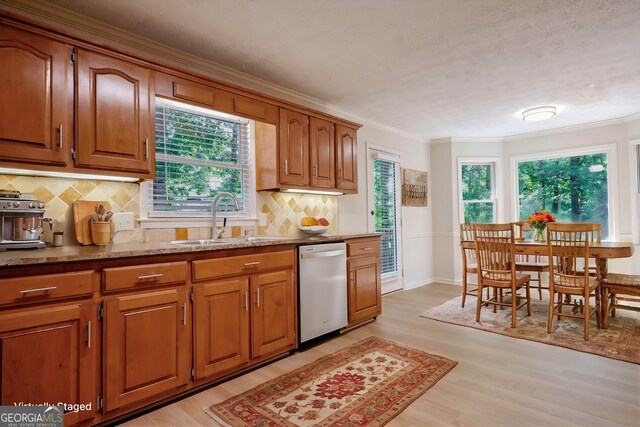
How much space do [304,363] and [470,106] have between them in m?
3.64

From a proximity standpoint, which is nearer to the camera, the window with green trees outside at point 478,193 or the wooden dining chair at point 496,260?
the wooden dining chair at point 496,260

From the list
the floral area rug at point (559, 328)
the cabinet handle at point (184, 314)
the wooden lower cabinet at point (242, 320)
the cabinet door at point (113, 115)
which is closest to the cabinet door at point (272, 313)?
the wooden lower cabinet at point (242, 320)

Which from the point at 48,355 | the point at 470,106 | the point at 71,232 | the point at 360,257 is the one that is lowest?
the point at 48,355

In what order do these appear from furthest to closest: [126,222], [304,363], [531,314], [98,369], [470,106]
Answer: [470,106]
[531,314]
[304,363]
[126,222]
[98,369]

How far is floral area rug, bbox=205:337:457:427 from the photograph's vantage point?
1950 mm

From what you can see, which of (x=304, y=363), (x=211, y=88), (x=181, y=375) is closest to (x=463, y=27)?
(x=211, y=88)

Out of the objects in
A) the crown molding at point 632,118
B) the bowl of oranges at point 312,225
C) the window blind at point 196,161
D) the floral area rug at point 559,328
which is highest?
the crown molding at point 632,118

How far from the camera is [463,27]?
99.7 inches

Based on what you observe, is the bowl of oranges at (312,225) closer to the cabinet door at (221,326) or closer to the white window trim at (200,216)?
the white window trim at (200,216)

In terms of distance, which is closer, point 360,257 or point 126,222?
point 126,222

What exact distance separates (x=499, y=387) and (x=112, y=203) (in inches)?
117

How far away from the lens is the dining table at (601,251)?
3268 mm

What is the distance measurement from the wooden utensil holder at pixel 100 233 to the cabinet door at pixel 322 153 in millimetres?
1879

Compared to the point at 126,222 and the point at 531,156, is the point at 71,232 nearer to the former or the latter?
the point at 126,222
